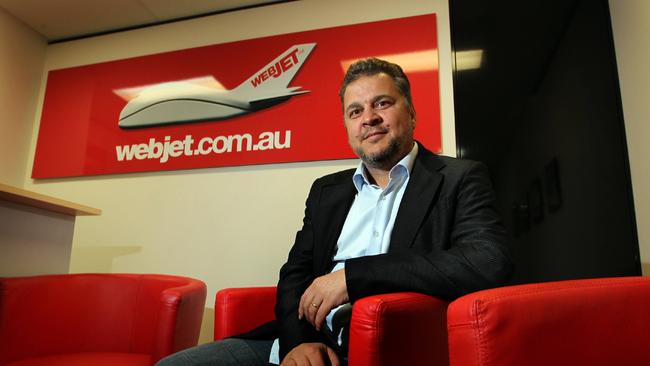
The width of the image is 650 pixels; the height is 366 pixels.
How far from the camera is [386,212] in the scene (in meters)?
1.41

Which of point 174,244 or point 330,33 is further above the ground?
point 330,33

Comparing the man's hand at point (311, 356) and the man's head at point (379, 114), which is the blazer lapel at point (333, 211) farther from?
the man's hand at point (311, 356)

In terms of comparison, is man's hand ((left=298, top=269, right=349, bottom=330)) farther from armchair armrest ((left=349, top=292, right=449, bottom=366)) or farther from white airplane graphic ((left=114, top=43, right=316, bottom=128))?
white airplane graphic ((left=114, top=43, right=316, bottom=128))

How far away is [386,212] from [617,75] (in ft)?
5.56

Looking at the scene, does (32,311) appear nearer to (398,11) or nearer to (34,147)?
(34,147)

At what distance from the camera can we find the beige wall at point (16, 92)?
3.11 meters

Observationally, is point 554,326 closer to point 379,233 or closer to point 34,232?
point 379,233

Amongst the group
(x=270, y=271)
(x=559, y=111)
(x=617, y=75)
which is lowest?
(x=270, y=271)

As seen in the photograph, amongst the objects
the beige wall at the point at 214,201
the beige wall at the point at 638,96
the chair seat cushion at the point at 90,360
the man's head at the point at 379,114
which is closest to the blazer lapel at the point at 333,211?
the man's head at the point at 379,114

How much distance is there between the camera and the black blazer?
42.9 inches

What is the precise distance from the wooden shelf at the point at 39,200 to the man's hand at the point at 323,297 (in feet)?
4.47

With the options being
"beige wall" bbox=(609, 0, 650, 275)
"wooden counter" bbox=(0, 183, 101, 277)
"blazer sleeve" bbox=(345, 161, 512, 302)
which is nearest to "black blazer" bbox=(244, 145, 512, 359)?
"blazer sleeve" bbox=(345, 161, 512, 302)

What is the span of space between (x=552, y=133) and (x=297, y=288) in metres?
1.67

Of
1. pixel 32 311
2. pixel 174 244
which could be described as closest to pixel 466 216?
pixel 32 311
